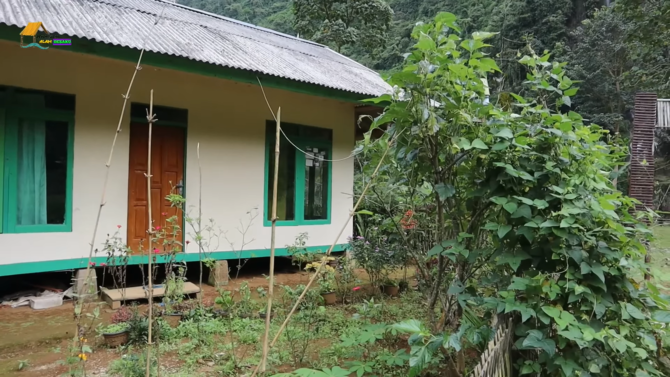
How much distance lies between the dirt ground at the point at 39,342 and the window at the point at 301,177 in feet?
10.2

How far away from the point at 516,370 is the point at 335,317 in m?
2.09

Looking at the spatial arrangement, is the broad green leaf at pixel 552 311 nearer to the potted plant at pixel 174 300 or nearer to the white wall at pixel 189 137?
→ the potted plant at pixel 174 300

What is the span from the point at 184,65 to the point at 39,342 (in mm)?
3262

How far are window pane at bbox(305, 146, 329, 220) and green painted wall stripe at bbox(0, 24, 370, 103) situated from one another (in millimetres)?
Answer: 1309

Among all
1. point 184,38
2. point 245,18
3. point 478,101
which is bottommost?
point 478,101

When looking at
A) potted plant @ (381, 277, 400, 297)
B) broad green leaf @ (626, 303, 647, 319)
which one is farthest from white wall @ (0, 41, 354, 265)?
broad green leaf @ (626, 303, 647, 319)

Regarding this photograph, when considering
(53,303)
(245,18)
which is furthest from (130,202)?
(245,18)

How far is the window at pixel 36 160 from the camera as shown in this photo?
179 inches

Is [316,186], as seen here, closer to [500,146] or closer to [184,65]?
[184,65]

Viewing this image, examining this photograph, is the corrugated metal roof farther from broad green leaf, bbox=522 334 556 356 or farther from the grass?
the grass

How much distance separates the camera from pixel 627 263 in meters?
2.05

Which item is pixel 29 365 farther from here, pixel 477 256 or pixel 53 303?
pixel 477 256

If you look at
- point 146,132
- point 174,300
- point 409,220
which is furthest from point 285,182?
Answer: point 409,220

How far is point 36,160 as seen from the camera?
4.77 meters
